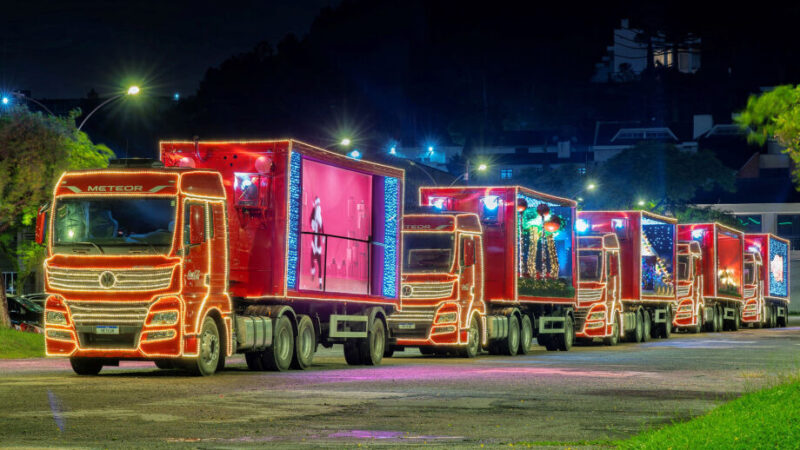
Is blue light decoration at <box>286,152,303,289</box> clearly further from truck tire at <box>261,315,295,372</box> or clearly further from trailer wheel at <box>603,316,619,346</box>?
trailer wheel at <box>603,316,619,346</box>

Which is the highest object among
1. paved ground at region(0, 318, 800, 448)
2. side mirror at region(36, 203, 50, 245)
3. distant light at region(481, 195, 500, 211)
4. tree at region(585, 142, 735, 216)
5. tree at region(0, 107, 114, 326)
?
tree at region(585, 142, 735, 216)

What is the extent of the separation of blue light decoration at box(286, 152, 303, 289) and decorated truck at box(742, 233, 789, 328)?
138 feet

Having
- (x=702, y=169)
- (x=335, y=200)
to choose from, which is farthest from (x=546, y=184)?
(x=335, y=200)

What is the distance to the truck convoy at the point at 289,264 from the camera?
20.8 metres

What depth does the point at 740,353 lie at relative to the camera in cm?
3347

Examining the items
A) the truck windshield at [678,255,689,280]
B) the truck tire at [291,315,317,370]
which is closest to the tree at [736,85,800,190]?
the truck tire at [291,315,317,370]

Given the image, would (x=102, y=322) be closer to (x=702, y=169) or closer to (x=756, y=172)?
(x=702, y=169)

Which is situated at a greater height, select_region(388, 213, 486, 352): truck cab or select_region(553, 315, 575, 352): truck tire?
select_region(388, 213, 486, 352): truck cab

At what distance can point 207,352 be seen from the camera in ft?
71.0

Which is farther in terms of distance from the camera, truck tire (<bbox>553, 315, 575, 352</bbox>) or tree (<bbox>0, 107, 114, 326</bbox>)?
truck tire (<bbox>553, 315, 575, 352</bbox>)

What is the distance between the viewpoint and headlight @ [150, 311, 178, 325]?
20.7 m

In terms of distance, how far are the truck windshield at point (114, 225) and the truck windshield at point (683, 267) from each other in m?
33.1

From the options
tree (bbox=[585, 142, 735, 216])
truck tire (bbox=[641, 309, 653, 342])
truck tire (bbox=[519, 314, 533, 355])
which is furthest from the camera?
tree (bbox=[585, 142, 735, 216])

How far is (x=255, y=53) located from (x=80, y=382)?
304 ft
